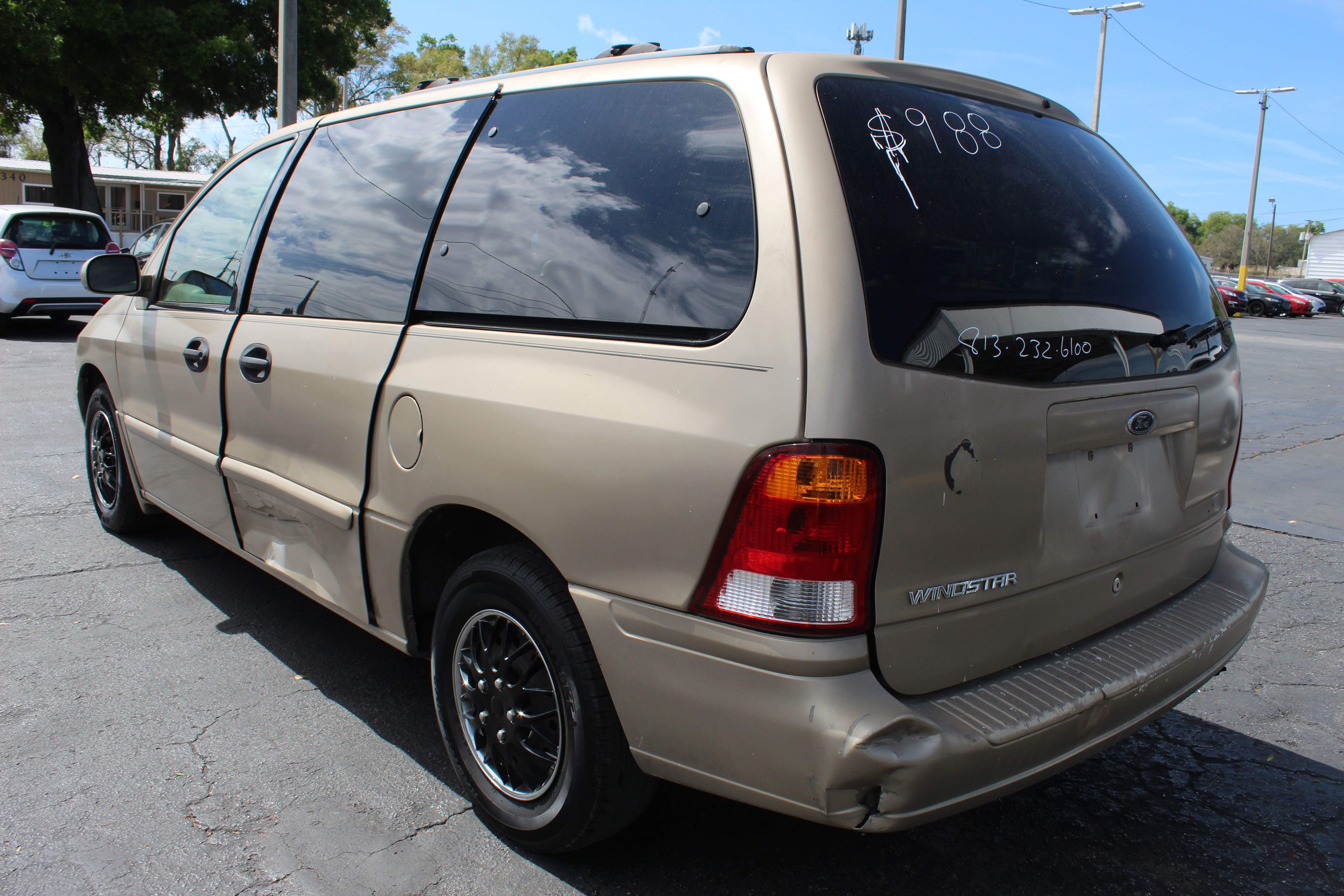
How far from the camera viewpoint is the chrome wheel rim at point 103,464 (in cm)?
464

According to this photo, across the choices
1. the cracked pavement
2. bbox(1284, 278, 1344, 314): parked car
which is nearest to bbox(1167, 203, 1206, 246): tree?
bbox(1284, 278, 1344, 314): parked car

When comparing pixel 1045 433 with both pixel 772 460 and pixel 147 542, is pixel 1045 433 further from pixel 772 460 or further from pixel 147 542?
pixel 147 542

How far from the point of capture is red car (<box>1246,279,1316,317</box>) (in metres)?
41.4

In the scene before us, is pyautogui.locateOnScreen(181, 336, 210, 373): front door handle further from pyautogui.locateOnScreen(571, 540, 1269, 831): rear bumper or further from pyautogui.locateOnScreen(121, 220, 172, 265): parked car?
pyautogui.locateOnScreen(121, 220, 172, 265): parked car

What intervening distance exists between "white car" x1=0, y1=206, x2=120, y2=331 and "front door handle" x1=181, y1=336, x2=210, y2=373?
1095cm

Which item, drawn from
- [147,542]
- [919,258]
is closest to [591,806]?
[919,258]

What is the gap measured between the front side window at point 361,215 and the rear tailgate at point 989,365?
3.67 ft

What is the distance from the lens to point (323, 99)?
27.2 meters

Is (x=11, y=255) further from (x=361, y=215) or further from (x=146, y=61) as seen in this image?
(x=361, y=215)

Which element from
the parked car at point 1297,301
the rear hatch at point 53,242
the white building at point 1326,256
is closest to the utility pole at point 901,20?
the rear hatch at point 53,242

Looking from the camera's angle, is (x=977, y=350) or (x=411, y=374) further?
(x=411, y=374)

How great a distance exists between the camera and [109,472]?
187 inches

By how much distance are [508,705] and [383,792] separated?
1.95 ft

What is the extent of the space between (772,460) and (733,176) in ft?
2.03
